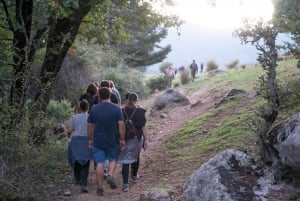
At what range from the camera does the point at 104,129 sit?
779 centimetres

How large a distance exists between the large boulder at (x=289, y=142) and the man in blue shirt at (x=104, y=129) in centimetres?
254

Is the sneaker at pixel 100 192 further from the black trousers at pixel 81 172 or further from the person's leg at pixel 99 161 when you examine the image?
the black trousers at pixel 81 172

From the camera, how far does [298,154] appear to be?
603cm

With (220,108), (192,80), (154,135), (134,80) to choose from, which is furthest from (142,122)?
(192,80)

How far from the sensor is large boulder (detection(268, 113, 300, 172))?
607cm

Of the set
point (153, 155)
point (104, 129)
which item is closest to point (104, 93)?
point (104, 129)

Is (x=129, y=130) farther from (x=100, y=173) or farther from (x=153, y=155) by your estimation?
(x=153, y=155)

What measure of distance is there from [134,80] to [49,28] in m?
14.9

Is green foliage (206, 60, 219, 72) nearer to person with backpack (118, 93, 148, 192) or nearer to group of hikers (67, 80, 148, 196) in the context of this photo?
group of hikers (67, 80, 148, 196)

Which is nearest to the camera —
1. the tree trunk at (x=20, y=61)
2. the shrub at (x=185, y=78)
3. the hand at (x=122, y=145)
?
the tree trunk at (x=20, y=61)

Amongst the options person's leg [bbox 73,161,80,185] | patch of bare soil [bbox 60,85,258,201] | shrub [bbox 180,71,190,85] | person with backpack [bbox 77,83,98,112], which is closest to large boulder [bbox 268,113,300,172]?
patch of bare soil [bbox 60,85,258,201]

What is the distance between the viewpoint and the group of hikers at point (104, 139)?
25.6ft

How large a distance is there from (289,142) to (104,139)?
9.88 feet

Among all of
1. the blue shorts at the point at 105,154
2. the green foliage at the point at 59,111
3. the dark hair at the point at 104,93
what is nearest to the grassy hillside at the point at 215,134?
the blue shorts at the point at 105,154
